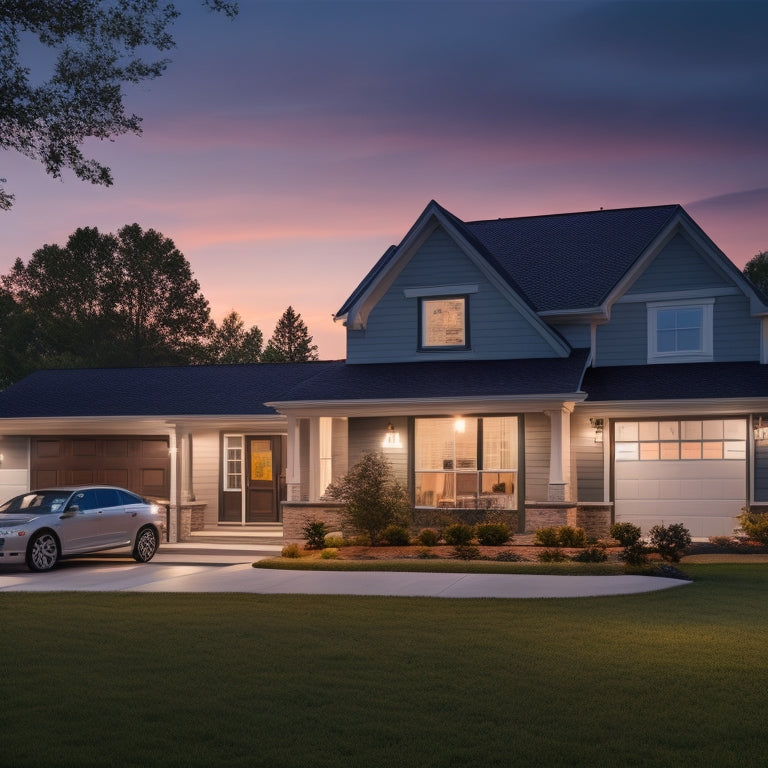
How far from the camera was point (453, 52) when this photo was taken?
1944 centimetres

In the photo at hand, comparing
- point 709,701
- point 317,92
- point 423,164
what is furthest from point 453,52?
point 709,701

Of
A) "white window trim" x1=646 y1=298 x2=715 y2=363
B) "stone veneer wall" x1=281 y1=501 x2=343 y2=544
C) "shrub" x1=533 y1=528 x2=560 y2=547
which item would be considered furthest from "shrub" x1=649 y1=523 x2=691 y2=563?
"stone veneer wall" x1=281 y1=501 x2=343 y2=544

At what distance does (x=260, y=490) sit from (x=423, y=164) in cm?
924

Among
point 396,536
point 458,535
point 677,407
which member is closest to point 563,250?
point 677,407

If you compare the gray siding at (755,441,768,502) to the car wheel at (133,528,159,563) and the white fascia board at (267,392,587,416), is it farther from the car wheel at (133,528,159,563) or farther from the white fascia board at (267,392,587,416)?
the car wheel at (133,528,159,563)

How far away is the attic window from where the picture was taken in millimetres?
24344

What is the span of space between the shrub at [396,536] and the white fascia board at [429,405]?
2.86m

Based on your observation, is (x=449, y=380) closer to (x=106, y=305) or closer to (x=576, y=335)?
(x=576, y=335)

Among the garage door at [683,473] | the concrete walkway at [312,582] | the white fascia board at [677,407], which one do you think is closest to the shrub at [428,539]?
the concrete walkway at [312,582]

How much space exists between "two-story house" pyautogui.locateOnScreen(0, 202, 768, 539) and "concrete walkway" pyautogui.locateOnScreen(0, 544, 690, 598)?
4.86 metres

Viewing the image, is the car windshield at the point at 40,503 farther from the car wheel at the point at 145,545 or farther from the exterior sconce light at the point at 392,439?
the exterior sconce light at the point at 392,439

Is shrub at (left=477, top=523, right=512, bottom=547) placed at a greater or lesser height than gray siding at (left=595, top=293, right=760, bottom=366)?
lesser

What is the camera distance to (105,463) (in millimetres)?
27266

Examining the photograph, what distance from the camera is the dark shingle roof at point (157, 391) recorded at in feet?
85.2
